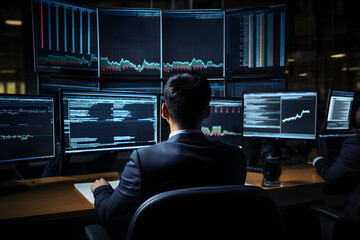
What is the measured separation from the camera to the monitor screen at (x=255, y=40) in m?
2.11

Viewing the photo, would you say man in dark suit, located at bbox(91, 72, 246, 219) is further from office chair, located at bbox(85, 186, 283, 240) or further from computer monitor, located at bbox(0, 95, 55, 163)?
computer monitor, located at bbox(0, 95, 55, 163)

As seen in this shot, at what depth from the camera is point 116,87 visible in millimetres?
2090

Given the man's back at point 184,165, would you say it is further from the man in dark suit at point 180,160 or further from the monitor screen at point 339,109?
the monitor screen at point 339,109

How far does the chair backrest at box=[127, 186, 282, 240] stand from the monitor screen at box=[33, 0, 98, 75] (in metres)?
1.53

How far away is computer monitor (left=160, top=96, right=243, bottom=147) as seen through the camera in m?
1.91

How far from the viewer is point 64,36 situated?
1850 mm

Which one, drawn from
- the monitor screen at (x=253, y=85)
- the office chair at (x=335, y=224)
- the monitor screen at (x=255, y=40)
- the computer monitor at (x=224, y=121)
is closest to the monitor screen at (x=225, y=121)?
the computer monitor at (x=224, y=121)

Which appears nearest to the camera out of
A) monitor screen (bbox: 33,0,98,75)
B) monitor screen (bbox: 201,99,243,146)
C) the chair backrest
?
the chair backrest

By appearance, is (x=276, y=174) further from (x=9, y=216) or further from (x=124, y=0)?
(x=124, y=0)

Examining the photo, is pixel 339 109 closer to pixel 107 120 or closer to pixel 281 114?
pixel 281 114

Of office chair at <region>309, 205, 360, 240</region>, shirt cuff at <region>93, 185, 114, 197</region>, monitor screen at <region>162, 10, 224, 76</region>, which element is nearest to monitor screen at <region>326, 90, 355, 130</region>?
monitor screen at <region>162, 10, 224, 76</region>

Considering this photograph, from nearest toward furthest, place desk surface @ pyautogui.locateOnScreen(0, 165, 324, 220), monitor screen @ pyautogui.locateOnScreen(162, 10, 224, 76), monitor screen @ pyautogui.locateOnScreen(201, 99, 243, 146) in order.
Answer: desk surface @ pyautogui.locateOnScreen(0, 165, 324, 220), monitor screen @ pyautogui.locateOnScreen(201, 99, 243, 146), monitor screen @ pyautogui.locateOnScreen(162, 10, 224, 76)

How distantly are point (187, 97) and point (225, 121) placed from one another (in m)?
1.01

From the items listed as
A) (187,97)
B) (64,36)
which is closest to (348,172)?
(187,97)
